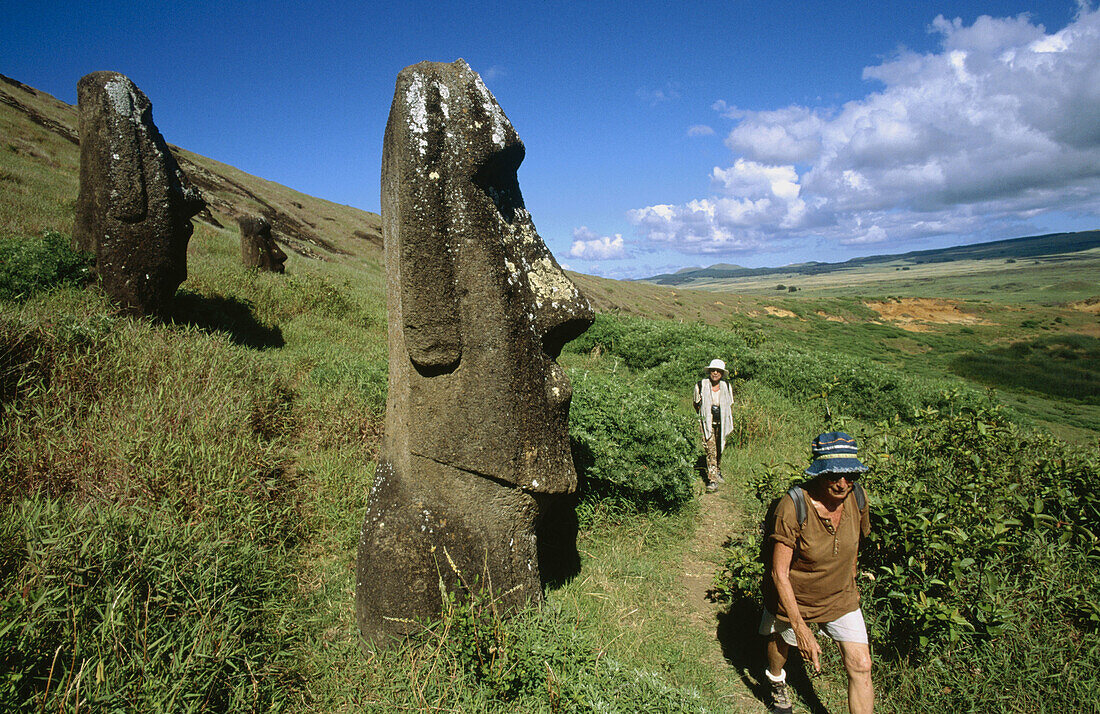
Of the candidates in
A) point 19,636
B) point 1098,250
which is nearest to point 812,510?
point 19,636

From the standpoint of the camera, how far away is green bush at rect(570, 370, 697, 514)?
18.1 feet

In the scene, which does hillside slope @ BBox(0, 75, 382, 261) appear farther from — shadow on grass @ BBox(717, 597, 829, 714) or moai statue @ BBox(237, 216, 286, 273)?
shadow on grass @ BBox(717, 597, 829, 714)

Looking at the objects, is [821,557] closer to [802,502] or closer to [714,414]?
[802,502]

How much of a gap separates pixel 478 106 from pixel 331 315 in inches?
343

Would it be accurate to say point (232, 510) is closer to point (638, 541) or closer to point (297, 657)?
point (297, 657)

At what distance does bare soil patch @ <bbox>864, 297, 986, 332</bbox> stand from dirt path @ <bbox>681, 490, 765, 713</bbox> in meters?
50.9

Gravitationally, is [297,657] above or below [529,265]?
below

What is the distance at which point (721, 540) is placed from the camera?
5.74 meters

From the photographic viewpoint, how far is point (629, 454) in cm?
559

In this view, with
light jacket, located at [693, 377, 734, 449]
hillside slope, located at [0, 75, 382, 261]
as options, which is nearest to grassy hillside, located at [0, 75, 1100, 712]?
light jacket, located at [693, 377, 734, 449]

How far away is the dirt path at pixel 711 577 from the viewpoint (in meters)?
3.63

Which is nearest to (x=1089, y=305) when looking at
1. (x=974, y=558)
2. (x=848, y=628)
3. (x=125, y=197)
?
(x=974, y=558)

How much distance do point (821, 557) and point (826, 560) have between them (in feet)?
0.12

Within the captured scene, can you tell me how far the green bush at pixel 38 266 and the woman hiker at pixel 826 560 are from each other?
839 centimetres
